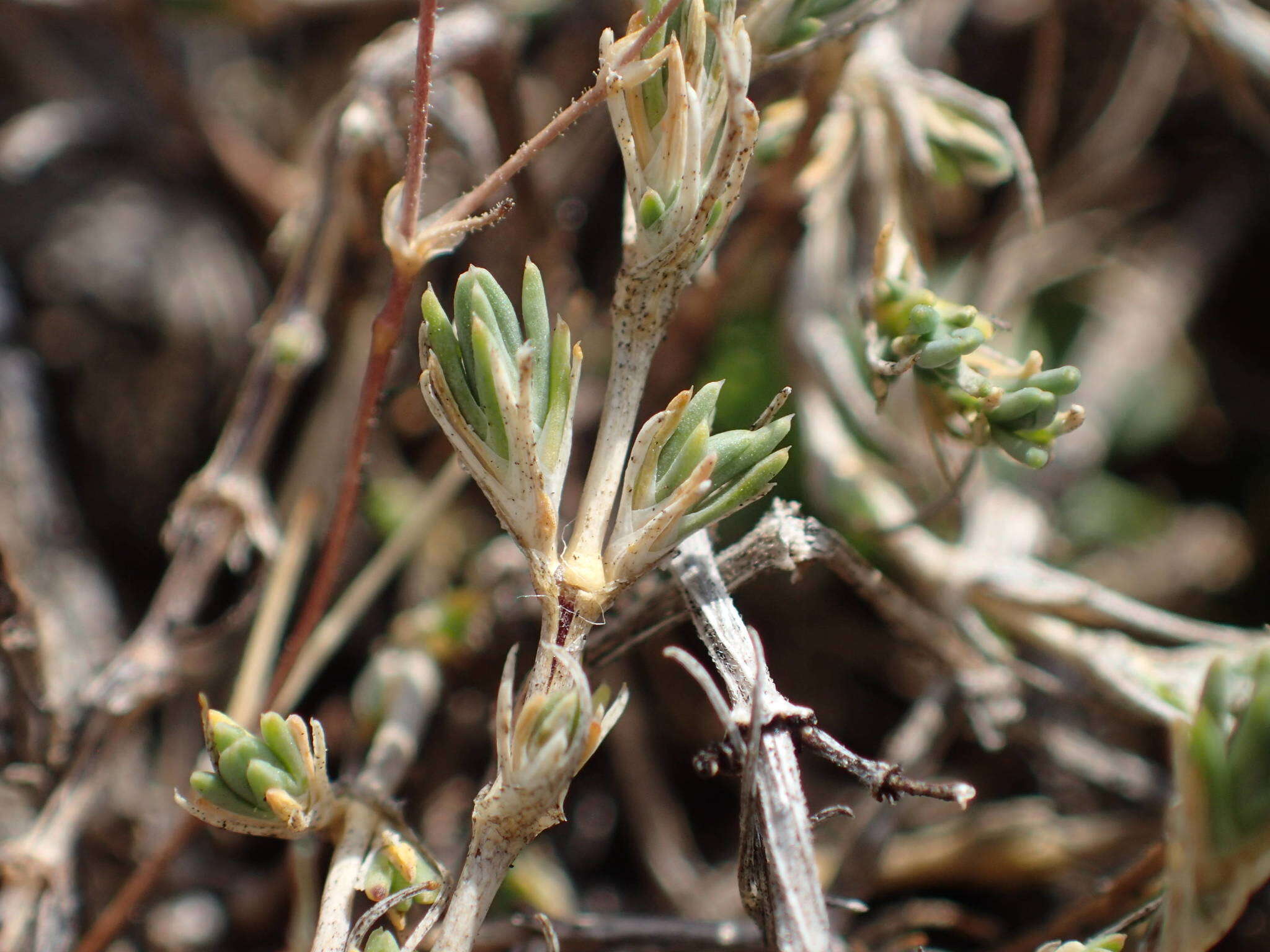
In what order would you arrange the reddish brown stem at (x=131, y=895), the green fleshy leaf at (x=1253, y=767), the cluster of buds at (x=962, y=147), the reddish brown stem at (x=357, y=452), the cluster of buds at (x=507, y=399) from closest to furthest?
the green fleshy leaf at (x=1253, y=767), the cluster of buds at (x=507, y=399), the reddish brown stem at (x=357, y=452), the reddish brown stem at (x=131, y=895), the cluster of buds at (x=962, y=147)

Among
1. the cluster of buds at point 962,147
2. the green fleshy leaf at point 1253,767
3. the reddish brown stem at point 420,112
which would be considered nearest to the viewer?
the green fleshy leaf at point 1253,767

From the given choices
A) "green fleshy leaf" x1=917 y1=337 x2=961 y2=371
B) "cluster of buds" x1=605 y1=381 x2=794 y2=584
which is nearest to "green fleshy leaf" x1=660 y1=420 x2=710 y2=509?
"cluster of buds" x1=605 y1=381 x2=794 y2=584

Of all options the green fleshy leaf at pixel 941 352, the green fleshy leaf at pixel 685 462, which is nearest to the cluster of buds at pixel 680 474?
the green fleshy leaf at pixel 685 462

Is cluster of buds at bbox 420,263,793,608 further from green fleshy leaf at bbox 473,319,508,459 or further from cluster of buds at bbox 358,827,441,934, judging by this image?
cluster of buds at bbox 358,827,441,934

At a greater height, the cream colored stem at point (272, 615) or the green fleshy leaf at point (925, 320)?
the green fleshy leaf at point (925, 320)

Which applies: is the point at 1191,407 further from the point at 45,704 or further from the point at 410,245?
the point at 45,704

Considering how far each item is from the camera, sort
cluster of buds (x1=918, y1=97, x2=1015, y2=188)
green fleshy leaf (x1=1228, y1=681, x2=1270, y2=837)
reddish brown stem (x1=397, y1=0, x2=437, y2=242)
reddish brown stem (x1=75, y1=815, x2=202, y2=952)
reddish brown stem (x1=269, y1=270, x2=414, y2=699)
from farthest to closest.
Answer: cluster of buds (x1=918, y1=97, x2=1015, y2=188)
reddish brown stem (x1=75, y1=815, x2=202, y2=952)
reddish brown stem (x1=269, y1=270, x2=414, y2=699)
reddish brown stem (x1=397, y1=0, x2=437, y2=242)
green fleshy leaf (x1=1228, y1=681, x2=1270, y2=837)

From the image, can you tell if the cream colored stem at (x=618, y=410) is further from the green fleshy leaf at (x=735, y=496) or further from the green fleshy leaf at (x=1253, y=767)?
the green fleshy leaf at (x=1253, y=767)

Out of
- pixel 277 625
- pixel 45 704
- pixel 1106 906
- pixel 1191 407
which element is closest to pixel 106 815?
pixel 45 704
